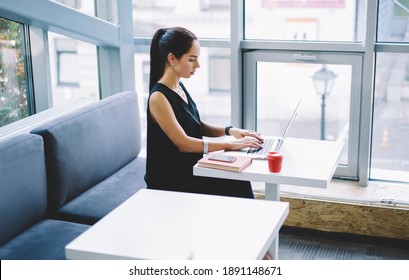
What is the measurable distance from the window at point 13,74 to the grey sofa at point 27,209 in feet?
1.85

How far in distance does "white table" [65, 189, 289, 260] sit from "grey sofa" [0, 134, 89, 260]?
0.63 meters

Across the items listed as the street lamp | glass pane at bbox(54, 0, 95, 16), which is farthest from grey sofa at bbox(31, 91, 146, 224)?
the street lamp

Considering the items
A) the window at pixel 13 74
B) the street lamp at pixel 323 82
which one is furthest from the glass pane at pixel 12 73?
the street lamp at pixel 323 82

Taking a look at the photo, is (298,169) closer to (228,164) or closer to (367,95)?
(228,164)

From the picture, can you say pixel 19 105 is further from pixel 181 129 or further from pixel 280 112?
pixel 280 112

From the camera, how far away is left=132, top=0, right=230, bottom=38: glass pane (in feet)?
13.7

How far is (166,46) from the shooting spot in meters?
3.19

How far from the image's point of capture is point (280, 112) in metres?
4.20

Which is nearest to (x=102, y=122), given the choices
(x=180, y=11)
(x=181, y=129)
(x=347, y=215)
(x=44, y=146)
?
(x=44, y=146)

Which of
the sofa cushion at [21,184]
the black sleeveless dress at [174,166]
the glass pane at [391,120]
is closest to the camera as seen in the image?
the sofa cushion at [21,184]

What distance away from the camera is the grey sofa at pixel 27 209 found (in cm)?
284

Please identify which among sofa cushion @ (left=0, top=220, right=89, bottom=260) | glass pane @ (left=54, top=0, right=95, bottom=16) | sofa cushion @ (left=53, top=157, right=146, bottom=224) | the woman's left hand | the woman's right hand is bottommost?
sofa cushion @ (left=0, top=220, right=89, bottom=260)

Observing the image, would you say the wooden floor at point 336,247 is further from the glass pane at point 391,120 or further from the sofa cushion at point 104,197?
the sofa cushion at point 104,197

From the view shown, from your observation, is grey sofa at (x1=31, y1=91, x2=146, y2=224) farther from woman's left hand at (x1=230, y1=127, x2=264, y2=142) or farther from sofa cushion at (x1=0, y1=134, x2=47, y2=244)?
woman's left hand at (x1=230, y1=127, x2=264, y2=142)
